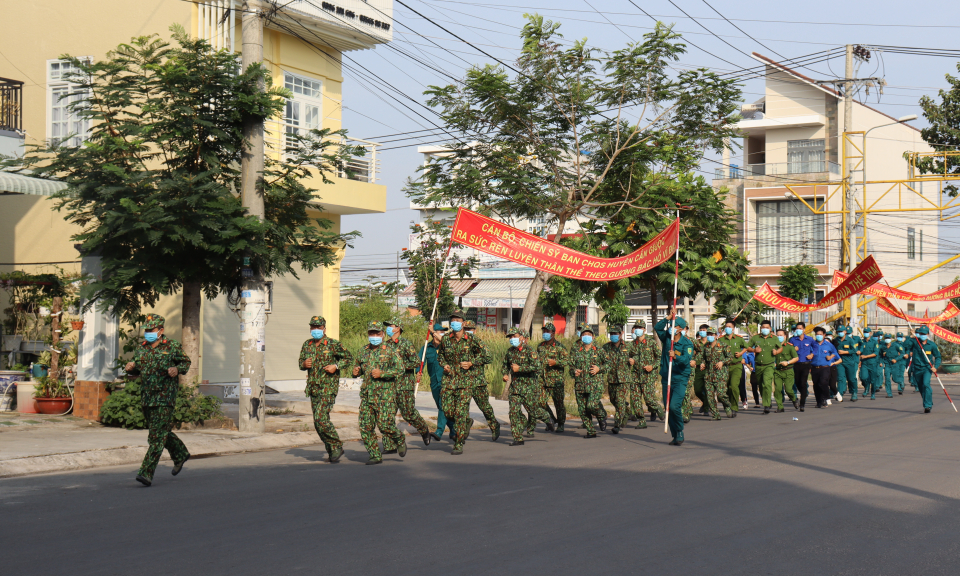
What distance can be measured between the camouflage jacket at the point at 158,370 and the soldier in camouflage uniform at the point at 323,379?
66.6 inches

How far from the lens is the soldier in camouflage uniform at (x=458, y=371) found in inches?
479

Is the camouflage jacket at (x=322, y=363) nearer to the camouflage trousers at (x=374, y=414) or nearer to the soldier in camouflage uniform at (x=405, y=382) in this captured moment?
the camouflage trousers at (x=374, y=414)

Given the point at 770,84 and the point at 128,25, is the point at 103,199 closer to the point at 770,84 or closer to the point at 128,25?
the point at 128,25

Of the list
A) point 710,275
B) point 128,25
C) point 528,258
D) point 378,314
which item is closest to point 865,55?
point 710,275

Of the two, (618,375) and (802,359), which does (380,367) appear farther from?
(802,359)

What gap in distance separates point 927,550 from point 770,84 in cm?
4669

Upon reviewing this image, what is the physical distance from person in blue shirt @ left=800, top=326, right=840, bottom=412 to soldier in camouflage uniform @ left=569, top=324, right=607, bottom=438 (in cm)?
843

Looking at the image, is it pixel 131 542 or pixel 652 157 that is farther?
pixel 652 157

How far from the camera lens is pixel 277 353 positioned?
68.9ft

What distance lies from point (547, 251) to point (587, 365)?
2.19 meters

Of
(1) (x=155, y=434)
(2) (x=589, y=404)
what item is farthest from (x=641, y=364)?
(1) (x=155, y=434)

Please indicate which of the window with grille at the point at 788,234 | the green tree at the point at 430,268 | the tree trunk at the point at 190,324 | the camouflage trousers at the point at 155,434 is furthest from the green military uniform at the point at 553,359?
the window with grille at the point at 788,234

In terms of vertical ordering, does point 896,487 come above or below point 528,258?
below

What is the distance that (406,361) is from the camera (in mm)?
11594
